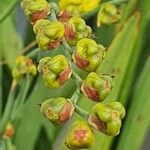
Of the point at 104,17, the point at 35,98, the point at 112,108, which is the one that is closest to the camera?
the point at 112,108

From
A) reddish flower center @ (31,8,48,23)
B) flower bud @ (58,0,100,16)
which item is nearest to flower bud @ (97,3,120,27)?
flower bud @ (58,0,100,16)

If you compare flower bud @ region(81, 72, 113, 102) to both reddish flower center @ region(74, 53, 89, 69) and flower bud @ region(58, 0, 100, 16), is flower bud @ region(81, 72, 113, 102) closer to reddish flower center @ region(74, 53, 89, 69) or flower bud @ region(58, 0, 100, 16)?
reddish flower center @ region(74, 53, 89, 69)

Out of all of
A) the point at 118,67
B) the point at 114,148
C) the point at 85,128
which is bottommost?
the point at 114,148

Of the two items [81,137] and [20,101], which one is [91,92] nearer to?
[81,137]

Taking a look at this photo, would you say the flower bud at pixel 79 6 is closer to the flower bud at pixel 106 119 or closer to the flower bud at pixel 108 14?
the flower bud at pixel 108 14

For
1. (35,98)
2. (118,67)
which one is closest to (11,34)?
(35,98)

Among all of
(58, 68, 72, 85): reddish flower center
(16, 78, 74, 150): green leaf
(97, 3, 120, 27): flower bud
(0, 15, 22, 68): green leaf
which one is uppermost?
(58, 68, 72, 85): reddish flower center

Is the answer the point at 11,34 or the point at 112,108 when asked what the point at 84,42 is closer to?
the point at 112,108

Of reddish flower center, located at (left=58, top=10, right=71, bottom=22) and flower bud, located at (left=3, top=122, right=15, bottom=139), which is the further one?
flower bud, located at (left=3, top=122, right=15, bottom=139)
